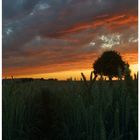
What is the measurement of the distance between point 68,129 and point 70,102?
0.32 ft

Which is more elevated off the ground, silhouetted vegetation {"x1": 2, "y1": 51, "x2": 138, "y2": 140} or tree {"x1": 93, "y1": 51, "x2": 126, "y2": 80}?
tree {"x1": 93, "y1": 51, "x2": 126, "y2": 80}

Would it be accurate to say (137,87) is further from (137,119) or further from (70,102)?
(70,102)

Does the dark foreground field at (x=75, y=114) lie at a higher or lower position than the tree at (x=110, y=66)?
lower

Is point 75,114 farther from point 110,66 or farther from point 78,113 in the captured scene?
point 110,66

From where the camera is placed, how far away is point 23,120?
1.13m

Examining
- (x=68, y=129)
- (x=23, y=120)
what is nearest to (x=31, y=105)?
(x=23, y=120)

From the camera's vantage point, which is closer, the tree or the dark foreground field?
the dark foreground field

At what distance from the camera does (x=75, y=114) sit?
41.0 inches

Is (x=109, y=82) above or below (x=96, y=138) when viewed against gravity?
above

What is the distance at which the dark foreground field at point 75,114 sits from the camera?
37.6 inches

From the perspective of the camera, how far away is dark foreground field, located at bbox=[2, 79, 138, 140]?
3.14 feet

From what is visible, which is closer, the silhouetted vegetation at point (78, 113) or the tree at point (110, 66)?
the silhouetted vegetation at point (78, 113)

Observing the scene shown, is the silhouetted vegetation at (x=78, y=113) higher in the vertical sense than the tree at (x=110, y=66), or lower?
lower

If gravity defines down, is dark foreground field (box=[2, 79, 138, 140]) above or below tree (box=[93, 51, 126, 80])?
below
